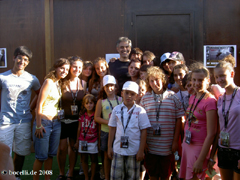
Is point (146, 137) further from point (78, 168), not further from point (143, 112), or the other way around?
point (78, 168)

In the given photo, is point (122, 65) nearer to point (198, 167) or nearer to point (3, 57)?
point (198, 167)

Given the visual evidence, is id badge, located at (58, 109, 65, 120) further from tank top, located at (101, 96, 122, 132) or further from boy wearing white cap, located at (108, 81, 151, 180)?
boy wearing white cap, located at (108, 81, 151, 180)

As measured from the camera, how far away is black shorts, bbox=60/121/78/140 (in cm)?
382

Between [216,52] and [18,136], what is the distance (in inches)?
172

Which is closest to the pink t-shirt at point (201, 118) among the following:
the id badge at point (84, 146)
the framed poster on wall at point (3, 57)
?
the id badge at point (84, 146)

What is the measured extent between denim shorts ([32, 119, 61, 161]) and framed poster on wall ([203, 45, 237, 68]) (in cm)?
357

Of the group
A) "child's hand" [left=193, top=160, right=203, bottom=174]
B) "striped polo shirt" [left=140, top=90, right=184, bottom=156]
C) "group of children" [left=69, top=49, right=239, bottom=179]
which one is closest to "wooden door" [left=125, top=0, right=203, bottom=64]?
"group of children" [left=69, top=49, right=239, bottom=179]

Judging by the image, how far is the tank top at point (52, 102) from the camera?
11.5 ft

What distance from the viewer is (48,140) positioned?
3463 mm

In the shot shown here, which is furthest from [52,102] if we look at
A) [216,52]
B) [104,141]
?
[216,52]

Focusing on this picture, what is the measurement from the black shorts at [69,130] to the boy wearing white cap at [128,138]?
1012 mm

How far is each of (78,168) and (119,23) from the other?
3286mm

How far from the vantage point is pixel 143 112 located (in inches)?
119

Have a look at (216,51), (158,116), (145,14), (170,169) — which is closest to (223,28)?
(216,51)
